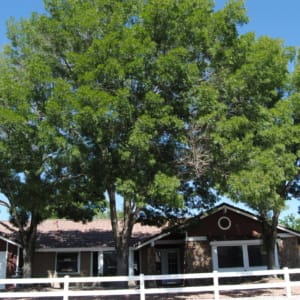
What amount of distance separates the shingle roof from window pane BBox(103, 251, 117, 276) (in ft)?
3.07

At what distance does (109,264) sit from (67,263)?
3000mm

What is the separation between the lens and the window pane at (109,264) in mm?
29469

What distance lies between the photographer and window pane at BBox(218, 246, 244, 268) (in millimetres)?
28052

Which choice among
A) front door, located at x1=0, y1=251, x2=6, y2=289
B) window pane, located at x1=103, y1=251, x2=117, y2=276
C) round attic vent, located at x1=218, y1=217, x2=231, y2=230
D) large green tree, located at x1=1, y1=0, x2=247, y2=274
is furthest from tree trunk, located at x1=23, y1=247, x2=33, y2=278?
round attic vent, located at x1=218, y1=217, x2=231, y2=230

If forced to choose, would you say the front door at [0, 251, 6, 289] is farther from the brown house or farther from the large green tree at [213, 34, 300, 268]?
the large green tree at [213, 34, 300, 268]

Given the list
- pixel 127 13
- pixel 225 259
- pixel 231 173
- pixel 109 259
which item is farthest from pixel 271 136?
pixel 109 259

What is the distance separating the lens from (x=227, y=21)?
15102 mm

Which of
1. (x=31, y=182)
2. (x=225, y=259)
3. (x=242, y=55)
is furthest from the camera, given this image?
(x=225, y=259)

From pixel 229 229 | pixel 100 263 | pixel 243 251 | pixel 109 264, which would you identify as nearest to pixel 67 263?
pixel 100 263

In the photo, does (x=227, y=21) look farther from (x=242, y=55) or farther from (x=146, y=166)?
(x=146, y=166)

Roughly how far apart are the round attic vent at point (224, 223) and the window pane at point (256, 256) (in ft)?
6.70

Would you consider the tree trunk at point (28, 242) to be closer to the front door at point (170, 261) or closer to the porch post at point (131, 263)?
the porch post at point (131, 263)

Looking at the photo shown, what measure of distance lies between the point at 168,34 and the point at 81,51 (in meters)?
3.56

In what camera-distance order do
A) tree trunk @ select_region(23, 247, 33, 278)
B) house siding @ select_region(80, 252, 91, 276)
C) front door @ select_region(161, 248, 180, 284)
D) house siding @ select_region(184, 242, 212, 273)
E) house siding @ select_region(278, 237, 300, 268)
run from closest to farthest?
tree trunk @ select_region(23, 247, 33, 278), house siding @ select_region(184, 242, 212, 273), house siding @ select_region(278, 237, 300, 268), front door @ select_region(161, 248, 180, 284), house siding @ select_region(80, 252, 91, 276)
